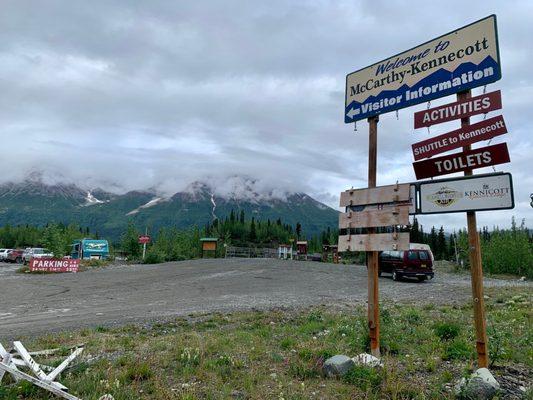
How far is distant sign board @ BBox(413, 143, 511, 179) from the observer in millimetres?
6219

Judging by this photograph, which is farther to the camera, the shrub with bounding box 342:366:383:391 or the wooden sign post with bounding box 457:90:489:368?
the wooden sign post with bounding box 457:90:489:368

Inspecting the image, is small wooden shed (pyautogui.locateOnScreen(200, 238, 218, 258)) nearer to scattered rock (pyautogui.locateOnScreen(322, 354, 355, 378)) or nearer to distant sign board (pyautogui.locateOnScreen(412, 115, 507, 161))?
distant sign board (pyautogui.locateOnScreen(412, 115, 507, 161))

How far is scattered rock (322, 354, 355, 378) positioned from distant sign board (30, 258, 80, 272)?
36.9 metres

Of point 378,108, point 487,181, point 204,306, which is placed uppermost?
point 378,108

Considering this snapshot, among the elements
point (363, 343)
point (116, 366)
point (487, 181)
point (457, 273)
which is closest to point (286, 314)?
point (363, 343)

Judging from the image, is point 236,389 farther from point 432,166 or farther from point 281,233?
point 281,233

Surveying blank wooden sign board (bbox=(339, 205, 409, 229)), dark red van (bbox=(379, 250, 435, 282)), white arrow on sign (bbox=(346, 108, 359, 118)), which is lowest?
dark red van (bbox=(379, 250, 435, 282))

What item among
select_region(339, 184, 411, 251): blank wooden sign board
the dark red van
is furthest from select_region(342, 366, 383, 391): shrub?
the dark red van

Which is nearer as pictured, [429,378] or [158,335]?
[429,378]

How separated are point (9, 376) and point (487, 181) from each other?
746 centimetres

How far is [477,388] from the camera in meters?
4.96

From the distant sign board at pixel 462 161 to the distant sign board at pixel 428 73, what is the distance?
3.65 feet

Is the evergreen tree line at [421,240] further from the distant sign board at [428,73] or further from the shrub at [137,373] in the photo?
the shrub at [137,373]

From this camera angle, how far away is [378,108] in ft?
26.7
